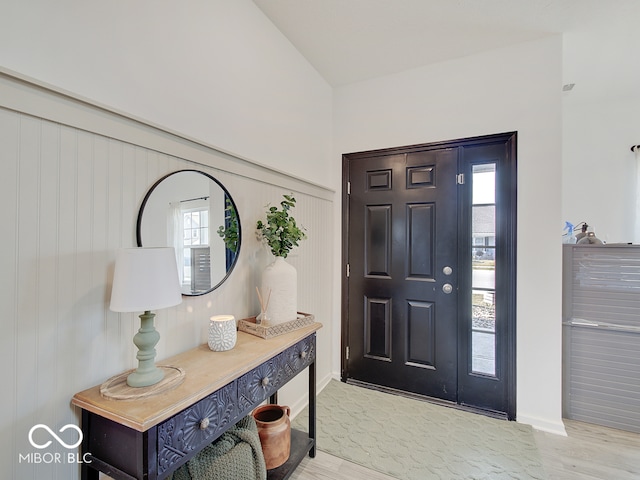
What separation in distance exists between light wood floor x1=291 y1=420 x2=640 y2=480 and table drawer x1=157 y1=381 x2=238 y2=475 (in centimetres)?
84

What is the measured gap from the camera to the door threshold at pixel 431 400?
86.7 inches

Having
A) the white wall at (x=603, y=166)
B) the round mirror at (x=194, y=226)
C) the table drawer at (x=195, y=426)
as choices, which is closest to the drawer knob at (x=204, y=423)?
the table drawer at (x=195, y=426)

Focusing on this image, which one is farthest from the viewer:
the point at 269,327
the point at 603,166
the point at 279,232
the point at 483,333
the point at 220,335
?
the point at 603,166

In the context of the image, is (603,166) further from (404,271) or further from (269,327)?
(269,327)

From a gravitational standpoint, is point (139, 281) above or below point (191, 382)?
above

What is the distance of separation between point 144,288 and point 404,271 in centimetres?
206

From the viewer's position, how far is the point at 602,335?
2.13 metres

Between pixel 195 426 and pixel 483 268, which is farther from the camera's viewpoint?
pixel 483 268

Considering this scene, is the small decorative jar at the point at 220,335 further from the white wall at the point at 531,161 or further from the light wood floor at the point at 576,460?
the white wall at the point at 531,161

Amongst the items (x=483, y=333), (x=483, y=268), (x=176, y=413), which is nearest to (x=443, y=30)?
(x=483, y=268)

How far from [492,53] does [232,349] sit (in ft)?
9.11

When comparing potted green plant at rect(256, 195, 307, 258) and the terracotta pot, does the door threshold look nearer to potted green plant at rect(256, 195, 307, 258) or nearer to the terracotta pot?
the terracotta pot

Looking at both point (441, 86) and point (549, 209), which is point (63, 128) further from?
point (549, 209)

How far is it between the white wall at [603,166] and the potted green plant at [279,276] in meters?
3.34
